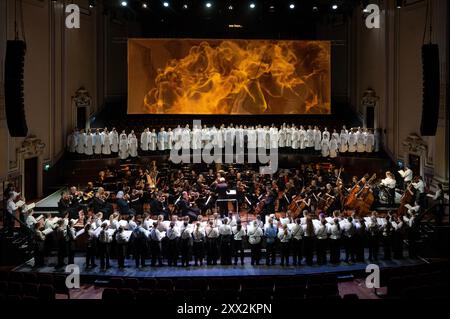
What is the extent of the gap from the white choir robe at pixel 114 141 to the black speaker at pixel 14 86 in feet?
25.0

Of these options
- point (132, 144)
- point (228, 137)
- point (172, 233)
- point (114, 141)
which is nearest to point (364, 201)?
point (172, 233)

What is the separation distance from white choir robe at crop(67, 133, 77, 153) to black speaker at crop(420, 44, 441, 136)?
1290 cm

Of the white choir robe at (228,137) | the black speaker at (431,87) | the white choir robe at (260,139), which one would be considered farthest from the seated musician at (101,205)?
the black speaker at (431,87)

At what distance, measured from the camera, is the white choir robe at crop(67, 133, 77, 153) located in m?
18.8

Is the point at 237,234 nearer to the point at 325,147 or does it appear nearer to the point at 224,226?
the point at 224,226

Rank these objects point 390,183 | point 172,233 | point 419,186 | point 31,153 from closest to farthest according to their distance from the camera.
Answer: point 172,233
point 419,186
point 390,183
point 31,153

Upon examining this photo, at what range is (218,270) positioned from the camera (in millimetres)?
11688

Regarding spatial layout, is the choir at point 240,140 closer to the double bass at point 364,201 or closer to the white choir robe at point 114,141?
the white choir robe at point 114,141

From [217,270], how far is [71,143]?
9899mm

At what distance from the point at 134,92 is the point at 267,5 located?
696 centimetres

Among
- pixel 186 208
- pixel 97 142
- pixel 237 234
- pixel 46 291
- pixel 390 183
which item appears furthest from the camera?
pixel 97 142

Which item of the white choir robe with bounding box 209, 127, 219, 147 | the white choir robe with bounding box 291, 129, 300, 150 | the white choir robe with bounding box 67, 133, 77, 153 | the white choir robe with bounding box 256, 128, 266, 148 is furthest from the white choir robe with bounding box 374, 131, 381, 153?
the white choir robe with bounding box 67, 133, 77, 153

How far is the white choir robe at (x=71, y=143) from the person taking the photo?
18.8 metres
